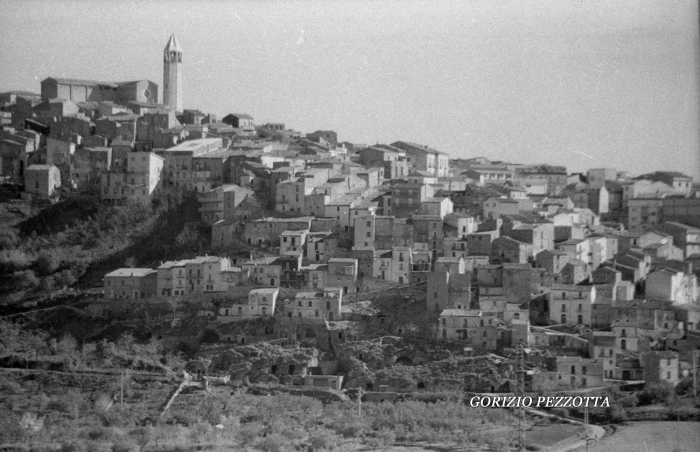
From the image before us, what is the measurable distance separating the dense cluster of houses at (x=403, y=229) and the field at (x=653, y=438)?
89cm

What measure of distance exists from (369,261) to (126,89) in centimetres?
997

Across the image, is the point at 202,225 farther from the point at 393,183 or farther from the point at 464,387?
the point at 464,387

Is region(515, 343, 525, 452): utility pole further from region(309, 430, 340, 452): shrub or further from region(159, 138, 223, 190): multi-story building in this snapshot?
region(159, 138, 223, 190): multi-story building

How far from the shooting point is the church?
30.4 m

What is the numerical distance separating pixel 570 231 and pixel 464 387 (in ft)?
15.1

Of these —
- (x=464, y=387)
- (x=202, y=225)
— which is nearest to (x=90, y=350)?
(x=202, y=225)

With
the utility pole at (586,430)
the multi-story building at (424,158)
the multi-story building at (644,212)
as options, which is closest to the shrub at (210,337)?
the utility pole at (586,430)

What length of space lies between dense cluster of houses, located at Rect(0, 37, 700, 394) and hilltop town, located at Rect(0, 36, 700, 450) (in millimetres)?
35

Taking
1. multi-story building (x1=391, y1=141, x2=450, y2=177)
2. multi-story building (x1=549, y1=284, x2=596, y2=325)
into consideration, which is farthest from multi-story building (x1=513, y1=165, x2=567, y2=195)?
multi-story building (x1=549, y1=284, x2=596, y2=325)

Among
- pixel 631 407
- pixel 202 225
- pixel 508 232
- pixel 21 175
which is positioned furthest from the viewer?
pixel 21 175

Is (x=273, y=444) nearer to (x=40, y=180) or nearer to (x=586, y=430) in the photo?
(x=586, y=430)

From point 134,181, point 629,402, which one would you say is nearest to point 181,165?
point 134,181

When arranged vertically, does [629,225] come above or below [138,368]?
above

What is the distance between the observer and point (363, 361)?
21.6 m
